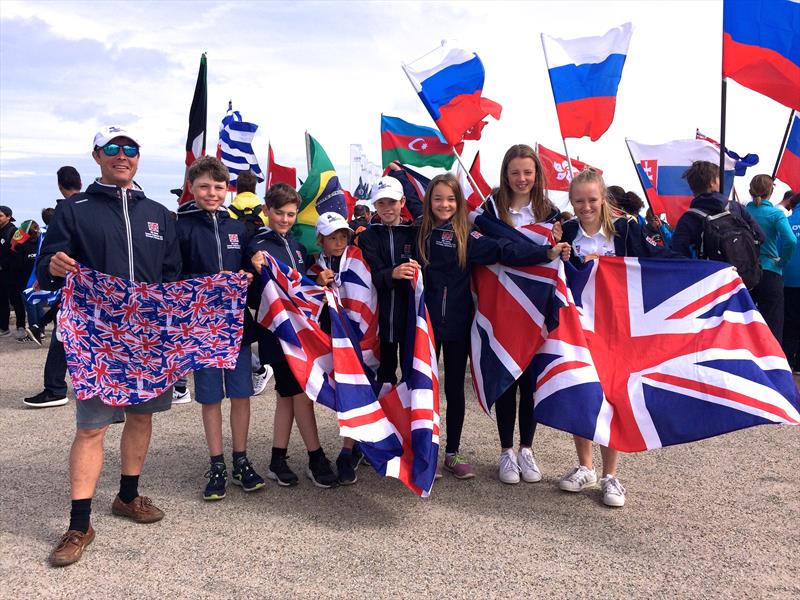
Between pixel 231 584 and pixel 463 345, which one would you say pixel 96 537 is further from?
pixel 463 345

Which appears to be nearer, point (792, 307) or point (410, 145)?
point (792, 307)

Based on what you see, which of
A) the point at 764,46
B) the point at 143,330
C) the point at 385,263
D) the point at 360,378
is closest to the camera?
the point at 143,330

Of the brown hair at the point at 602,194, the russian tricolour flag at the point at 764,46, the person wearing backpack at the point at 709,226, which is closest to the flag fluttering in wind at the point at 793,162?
the russian tricolour flag at the point at 764,46

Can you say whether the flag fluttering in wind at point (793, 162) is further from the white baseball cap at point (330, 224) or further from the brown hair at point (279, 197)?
the brown hair at point (279, 197)

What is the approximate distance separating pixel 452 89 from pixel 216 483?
3943mm

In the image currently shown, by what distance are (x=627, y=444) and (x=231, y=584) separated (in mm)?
2238

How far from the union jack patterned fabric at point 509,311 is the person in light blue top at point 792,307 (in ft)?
15.7

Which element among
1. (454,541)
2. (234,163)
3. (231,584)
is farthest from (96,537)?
(234,163)

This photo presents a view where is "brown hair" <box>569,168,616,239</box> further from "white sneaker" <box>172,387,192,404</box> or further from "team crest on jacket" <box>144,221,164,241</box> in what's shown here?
"white sneaker" <box>172,387,192,404</box>

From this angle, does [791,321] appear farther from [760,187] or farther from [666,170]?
[666,170]

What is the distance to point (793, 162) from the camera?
8.01m

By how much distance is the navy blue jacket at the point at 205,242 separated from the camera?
385 centimetres

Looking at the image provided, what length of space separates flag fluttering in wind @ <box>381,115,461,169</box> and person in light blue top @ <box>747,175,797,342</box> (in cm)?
384

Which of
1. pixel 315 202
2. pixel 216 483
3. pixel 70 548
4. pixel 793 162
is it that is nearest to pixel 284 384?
pixel 216 483
